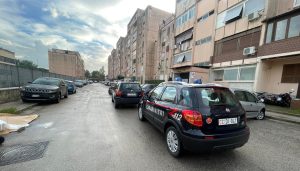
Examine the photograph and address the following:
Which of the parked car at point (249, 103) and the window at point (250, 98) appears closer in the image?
the parked car at point (249, 103)

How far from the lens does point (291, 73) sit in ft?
37.6

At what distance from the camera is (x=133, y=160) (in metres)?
3.16

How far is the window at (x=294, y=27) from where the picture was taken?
32.9 ft

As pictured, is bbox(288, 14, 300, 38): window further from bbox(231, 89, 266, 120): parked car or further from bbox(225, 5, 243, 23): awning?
bbox(231, 89, 266, 120): parked car

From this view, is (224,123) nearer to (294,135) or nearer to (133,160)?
(133,160)

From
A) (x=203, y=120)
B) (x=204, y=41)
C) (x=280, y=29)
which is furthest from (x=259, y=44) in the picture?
(x=203, y=120)

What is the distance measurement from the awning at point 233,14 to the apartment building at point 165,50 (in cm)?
1296

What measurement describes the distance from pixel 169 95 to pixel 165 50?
28354mm

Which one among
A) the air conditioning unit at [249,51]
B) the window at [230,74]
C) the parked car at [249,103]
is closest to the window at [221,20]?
the air conditioning unit at [249,51]

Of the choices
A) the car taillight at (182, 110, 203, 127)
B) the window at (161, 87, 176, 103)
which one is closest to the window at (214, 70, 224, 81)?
the window at (161, 87, 176, 103)

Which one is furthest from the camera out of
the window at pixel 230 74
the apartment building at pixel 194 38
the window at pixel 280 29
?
the apartment building at pixel 194 38

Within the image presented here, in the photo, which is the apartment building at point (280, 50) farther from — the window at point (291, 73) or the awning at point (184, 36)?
the awning at point (184, 36)

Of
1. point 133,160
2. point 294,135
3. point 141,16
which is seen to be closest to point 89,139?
point 133,160

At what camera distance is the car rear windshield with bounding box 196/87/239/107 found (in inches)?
126
